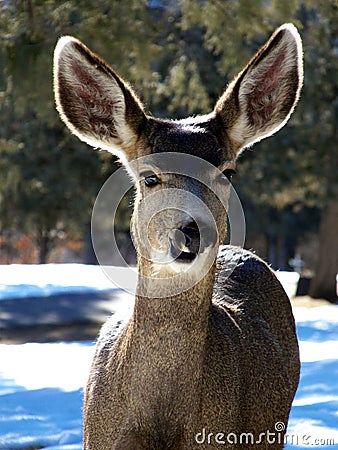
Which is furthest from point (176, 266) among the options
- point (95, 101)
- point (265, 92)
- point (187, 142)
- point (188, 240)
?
point (265, 92)

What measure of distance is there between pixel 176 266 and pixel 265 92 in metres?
0.95

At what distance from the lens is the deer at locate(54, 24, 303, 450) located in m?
3.35

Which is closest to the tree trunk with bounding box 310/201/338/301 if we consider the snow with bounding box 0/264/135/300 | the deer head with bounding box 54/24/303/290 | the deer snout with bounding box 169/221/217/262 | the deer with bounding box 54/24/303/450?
the snow with bounding box 0/264/135/300

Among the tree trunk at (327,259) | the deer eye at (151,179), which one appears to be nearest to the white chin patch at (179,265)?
the deer eye at (151,179)

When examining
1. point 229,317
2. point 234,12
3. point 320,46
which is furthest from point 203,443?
point 320,46

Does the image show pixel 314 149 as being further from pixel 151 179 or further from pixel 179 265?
pixel 179 265

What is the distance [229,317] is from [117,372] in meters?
0.69

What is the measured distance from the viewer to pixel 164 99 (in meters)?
15.8

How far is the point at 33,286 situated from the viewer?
36.2 ft

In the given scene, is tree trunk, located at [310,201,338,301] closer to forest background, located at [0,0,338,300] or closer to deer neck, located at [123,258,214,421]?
forest background, located at [0,0,338,300]

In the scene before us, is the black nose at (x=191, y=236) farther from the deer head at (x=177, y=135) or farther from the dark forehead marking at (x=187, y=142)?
the dark forehead marking at (x=187, y=142)

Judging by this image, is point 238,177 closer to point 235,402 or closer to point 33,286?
point 33,286

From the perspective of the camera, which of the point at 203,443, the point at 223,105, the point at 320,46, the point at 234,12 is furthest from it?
the point at 320,46

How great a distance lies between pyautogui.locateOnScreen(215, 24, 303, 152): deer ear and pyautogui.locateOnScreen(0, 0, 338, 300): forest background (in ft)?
8.81
